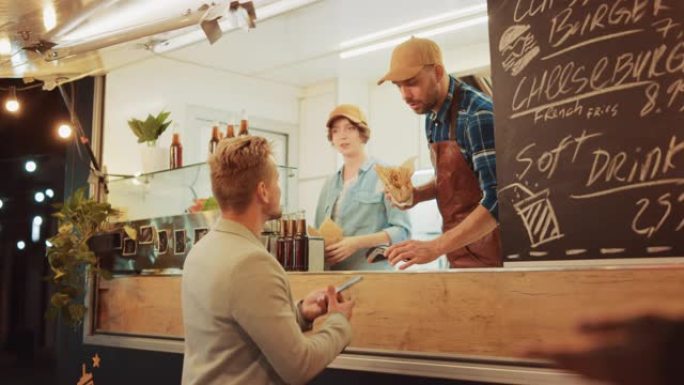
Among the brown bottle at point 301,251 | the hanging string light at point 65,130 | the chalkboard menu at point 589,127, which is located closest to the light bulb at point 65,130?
the hanging string light at point 65,130

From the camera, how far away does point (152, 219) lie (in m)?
3.77

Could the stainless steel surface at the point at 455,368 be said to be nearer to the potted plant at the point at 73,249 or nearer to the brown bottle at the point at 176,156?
the brown bottle at the point at 176,156

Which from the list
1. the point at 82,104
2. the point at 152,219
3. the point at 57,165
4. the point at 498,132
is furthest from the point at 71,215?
the point at 498,132

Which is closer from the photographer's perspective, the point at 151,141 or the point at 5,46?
the point at 5,46

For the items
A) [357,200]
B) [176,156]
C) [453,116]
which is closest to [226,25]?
[176,156]

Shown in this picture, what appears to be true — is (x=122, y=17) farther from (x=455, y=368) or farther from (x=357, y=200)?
(x=455, y=368)

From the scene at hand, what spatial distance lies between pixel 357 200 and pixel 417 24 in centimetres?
183

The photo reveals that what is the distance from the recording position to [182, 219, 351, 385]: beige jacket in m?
1.75

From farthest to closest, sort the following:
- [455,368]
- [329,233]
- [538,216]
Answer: [329,233] < [455,368] < [538,216]

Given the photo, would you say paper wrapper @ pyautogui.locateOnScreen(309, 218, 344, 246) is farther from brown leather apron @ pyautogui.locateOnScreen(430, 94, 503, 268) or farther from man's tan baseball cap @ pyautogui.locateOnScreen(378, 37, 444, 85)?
man's tan baseball cap @ pyautogui.locateOnScreen(378, 37, 444, 85)

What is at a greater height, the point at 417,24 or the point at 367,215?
the point at 417,24

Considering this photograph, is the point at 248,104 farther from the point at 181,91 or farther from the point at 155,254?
the point at 155,254

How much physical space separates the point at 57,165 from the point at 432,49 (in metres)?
3.74

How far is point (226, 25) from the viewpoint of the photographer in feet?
12.3
